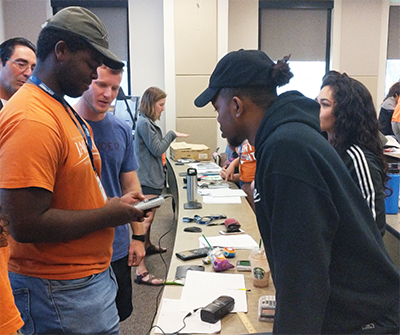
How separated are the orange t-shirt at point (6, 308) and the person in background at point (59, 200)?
14 cm

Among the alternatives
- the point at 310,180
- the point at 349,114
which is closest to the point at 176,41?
the point at 349,114

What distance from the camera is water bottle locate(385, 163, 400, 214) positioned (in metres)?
2.41

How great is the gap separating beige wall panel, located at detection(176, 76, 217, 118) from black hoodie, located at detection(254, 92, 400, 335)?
4976 millimetres

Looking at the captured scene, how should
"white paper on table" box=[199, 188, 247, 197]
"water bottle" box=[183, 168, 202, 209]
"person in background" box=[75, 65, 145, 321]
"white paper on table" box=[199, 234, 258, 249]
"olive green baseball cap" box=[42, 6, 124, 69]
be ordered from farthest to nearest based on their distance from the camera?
"white paper on table" box=[199, 188, 247, 197], "water bottle" box=[183, 168, 202, 209], "white paper on table" box=[199, 234, 258, 249], "person in background" box=[75, 65, 145, 321], "olive green baseball cap" box=[42, 6, 124, 69]

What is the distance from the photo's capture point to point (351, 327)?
1.01 m

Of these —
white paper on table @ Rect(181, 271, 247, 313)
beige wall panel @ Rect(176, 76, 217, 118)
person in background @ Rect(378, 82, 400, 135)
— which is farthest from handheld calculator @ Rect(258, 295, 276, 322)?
beige wall panel @ Rect(176, 76, 217, 118)

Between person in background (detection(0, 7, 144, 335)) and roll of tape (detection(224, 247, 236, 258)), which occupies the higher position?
person in background (detection(0, 7, 144, 335))

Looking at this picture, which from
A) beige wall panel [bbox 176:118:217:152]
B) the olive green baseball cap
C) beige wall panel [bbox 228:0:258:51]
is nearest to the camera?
the olive green baseball cap

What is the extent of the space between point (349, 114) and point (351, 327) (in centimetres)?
100

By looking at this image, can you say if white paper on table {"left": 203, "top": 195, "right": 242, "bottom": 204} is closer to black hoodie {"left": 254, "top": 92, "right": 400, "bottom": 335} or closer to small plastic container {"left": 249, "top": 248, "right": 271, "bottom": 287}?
small plastic container {"left": 249, "top": 248, "right": 271, "bottom": 287}

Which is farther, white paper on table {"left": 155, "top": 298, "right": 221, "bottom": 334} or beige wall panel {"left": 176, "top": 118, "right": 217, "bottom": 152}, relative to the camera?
beige wall panel {"left": 176, "top": 118, "right": 217, "bottom": 152}

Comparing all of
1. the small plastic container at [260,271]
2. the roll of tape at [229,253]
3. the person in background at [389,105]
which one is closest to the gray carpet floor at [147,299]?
the roll of tape at [229,253]

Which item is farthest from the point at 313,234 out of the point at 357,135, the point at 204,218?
the point at 204,218

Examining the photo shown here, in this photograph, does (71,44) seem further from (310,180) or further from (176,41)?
(176,41)
